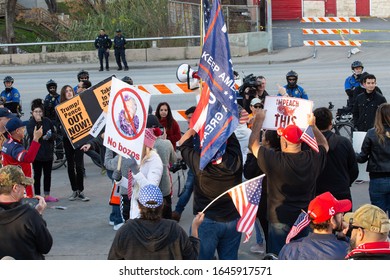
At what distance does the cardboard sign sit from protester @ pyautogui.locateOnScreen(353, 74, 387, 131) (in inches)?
170

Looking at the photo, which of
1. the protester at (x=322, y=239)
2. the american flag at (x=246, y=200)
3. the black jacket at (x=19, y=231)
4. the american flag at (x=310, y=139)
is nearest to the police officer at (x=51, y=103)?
the american flag at (x=310, y=139)

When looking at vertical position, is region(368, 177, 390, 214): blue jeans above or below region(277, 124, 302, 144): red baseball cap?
below

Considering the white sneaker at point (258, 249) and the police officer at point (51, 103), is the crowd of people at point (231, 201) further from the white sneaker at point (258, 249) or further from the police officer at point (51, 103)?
the police officer at point (51, 103)

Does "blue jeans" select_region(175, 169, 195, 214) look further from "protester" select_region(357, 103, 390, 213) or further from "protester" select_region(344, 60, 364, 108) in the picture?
"protester" select_region(344, 60, 364, 108)

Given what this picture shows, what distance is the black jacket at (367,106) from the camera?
44.0 ft

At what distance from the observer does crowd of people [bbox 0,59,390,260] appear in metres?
6.50

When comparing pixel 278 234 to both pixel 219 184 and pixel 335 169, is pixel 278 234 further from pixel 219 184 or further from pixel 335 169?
pixel 335 169

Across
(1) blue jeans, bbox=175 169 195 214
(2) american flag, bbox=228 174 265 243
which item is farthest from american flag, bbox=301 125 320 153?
(1) blue jeans, bbox=175 169 195 214

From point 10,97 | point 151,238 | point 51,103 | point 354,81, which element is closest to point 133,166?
point 151,238

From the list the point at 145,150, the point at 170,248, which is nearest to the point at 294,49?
the point at 145,150

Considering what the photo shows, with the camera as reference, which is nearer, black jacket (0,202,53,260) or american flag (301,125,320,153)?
black jacket (0,202,53,260)

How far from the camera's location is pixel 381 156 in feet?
32.0

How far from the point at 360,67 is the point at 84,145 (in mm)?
5988
